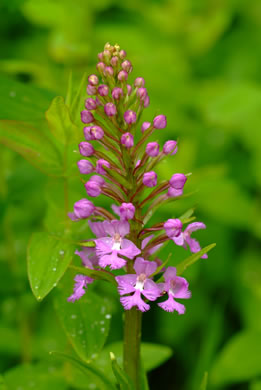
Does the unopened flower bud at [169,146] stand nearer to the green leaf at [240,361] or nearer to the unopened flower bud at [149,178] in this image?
the unopened flower bud at [149,178]

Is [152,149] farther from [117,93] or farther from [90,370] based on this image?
[90,370]

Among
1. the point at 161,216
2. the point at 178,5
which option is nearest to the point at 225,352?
the point at 161,216

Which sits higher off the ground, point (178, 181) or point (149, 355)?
point (178, 181)

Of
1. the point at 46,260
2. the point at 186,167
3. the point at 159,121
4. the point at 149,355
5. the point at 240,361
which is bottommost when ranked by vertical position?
the point at 240,361

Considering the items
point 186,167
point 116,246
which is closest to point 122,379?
point 116,246

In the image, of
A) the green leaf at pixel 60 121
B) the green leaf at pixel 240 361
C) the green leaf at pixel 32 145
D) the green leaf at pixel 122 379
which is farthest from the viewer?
the green leaf at pixel 240 361

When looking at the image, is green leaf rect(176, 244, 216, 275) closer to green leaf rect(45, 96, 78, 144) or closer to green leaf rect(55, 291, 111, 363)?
green leaf rect(55, 291, 111, 363)

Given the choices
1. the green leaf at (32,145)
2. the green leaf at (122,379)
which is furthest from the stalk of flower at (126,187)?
the green leaf at (32,145)
